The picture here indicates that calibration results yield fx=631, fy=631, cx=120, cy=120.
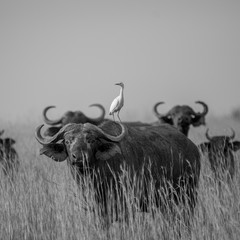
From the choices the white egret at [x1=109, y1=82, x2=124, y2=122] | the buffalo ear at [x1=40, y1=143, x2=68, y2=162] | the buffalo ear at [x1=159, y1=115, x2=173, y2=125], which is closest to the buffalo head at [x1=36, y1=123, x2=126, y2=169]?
the buffalo ear at [x1=40, y1=143, x2=68, y2=162]

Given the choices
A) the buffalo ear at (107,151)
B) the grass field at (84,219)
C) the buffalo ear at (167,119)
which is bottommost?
the grass field at (84,219)

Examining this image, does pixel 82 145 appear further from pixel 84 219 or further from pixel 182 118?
pixel 182 118

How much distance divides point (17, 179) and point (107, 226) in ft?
5.76

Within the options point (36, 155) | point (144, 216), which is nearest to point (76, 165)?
point (144, 216)

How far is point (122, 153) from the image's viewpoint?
6.86 meters

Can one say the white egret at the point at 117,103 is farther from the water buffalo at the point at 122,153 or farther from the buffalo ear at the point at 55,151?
the buffalo ear at the point at 55,151

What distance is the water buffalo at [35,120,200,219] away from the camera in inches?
251

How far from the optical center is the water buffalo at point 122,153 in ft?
20.9

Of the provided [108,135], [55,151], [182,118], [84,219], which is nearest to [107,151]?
[108,135]

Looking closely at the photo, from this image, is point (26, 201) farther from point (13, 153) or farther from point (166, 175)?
point (13, 153)

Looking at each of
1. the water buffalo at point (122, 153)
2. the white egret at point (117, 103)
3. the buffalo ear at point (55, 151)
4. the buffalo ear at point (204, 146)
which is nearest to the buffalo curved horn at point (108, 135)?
the water buffalo at point (122, 153)

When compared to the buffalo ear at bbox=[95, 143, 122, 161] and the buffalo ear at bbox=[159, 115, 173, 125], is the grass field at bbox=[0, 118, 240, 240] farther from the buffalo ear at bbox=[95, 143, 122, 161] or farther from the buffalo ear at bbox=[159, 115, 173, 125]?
the buffalo ear at bbox=[159, 115, 173, 125]

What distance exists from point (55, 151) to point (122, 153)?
0.74 m

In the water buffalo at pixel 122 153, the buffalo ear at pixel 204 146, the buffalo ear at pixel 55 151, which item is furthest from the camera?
the buffalo ear at pixel 204 146
